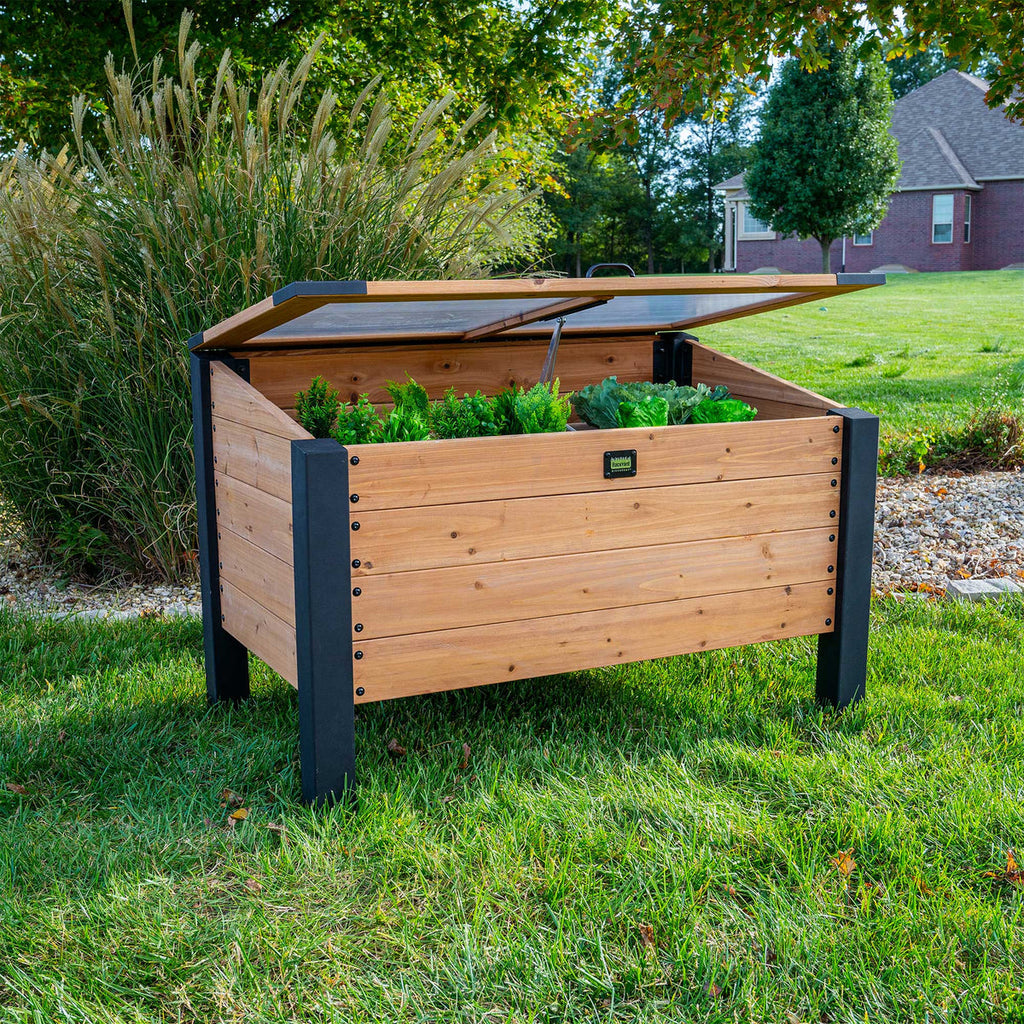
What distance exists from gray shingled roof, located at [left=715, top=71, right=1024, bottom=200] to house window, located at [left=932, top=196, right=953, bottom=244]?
53 cm

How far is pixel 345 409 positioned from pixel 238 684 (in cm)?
99

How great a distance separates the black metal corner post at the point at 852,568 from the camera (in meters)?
3.13

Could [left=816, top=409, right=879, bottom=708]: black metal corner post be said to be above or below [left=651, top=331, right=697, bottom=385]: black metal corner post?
below

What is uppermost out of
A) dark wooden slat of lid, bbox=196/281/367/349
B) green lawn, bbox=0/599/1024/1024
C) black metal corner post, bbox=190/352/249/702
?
dark wooden slat of lid, bbox=196/281/367/349

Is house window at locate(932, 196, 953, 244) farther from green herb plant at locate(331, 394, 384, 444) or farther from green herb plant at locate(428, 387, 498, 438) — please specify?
green herb plant at locate(331, 394, 384, 444)

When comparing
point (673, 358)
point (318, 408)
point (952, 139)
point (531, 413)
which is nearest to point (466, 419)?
point (531, 413)

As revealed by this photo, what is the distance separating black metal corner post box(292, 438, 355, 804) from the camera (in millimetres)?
2434

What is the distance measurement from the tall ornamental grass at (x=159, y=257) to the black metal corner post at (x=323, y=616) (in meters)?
1.80

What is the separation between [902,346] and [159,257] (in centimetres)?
1117

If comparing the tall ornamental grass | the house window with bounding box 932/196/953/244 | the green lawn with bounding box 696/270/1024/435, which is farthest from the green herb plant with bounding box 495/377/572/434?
the house window with bounding box 932/196/953/244

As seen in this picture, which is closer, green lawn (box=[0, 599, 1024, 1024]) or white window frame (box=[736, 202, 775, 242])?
green lawn (box=[0, 599, 1024, 1024])

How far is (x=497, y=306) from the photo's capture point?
10.4ft

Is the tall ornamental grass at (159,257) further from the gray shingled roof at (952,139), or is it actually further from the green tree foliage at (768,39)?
the gray shingled roof at (952,139)

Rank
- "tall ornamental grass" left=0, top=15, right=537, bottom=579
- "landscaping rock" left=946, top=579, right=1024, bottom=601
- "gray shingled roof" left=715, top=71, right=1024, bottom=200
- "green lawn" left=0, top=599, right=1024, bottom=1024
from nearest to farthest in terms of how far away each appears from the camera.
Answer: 1. "green lawn" left=0, top=599, right=1024, bottom=1024
2. "tall ornamental grass" left=0, top=15, right=537, bottom=579
3. "landscaping rock" left=946, top=579, right=1024, bottom=601
4. "gray shingled roof" left=715, top=71, right=1024, bottom=200
